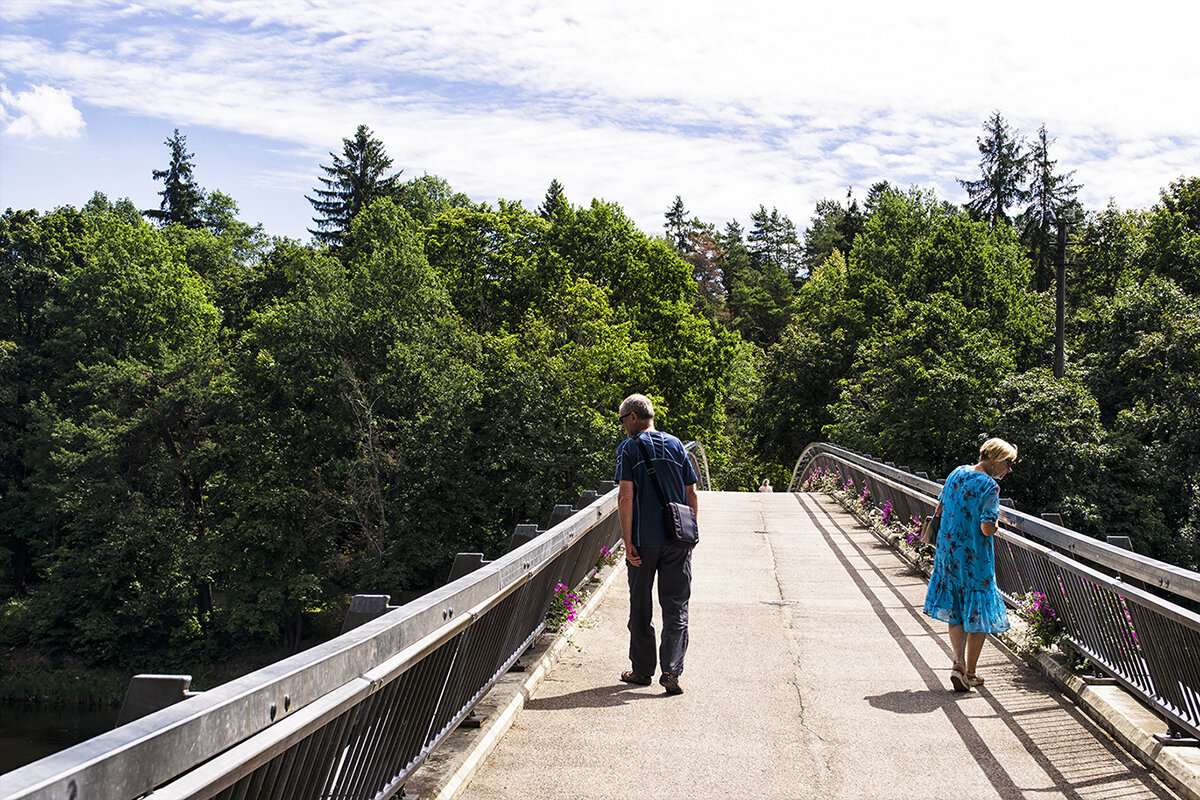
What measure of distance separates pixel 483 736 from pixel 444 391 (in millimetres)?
34249

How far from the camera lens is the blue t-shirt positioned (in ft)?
21.5

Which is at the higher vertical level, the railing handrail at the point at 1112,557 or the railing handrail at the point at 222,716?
the railing handrail at the point at 222,716

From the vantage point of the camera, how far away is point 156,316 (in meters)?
49.3

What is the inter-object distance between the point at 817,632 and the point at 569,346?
33817mm

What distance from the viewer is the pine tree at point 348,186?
2411 inches

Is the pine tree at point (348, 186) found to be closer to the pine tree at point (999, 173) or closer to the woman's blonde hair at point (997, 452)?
the pine tree at point (999, 173)

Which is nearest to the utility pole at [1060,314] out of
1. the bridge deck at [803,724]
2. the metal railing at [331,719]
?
the bridge deck at [803,724]

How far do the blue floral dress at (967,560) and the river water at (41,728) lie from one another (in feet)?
110

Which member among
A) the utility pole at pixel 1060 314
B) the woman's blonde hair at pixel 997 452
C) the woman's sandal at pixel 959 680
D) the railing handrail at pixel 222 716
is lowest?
the woman's sandal at pixel 959 680

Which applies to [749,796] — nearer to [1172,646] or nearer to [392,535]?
[1172,646]

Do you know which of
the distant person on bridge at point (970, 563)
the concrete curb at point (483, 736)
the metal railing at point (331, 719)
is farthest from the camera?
the distant person on bridge at point (970, 563)

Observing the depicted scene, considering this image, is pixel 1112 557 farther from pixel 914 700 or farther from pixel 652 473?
pixel 652 473

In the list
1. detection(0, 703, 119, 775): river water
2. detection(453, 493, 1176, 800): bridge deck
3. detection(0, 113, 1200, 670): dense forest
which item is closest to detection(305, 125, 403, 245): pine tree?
detection(0, 113, 1200, 670): dense forest

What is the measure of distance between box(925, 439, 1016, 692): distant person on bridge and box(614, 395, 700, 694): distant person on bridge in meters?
1.63
